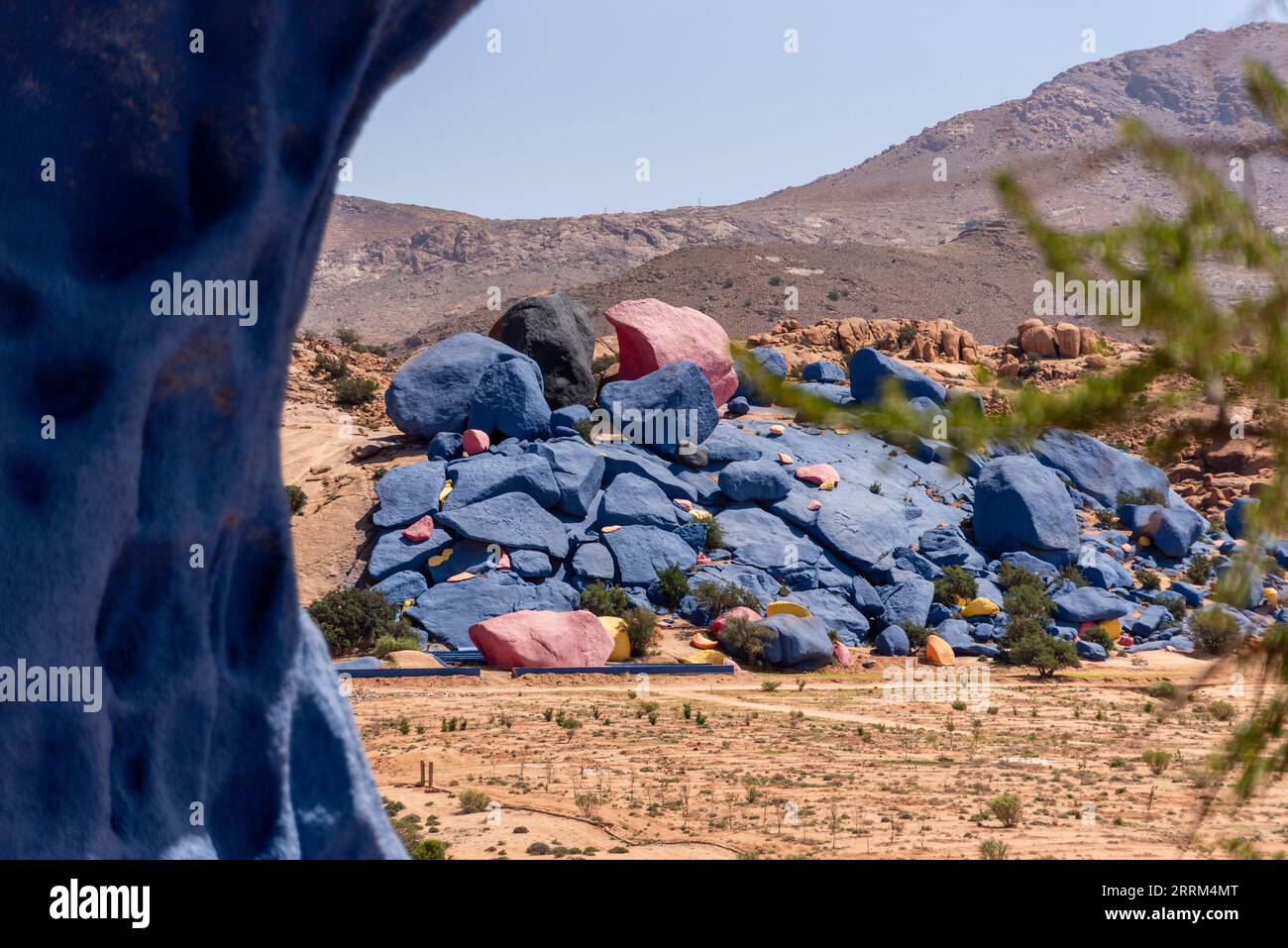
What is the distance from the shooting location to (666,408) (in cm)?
2181

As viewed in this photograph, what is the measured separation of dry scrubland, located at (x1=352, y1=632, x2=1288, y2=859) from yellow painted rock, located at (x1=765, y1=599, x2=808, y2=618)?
1.60 m

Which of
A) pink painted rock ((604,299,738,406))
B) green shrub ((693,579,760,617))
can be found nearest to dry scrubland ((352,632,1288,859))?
green shrub ((693,579,760,617))

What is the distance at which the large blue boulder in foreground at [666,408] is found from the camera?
21781 millimetres

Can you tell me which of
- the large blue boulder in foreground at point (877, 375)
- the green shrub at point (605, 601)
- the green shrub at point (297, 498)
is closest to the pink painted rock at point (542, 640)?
the green shrub at point (605, 601)

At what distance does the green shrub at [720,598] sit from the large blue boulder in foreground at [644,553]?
33.9 inches

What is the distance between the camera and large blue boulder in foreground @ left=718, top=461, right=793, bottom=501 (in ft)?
69.0

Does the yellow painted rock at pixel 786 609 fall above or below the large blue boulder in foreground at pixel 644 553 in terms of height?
below

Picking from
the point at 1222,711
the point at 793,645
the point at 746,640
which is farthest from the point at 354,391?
the point at 1222,711

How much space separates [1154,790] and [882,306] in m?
47.7

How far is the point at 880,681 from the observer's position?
16766 mm

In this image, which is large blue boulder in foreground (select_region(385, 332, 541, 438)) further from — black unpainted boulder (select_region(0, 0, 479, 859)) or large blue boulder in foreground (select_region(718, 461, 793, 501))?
black unpainted boulder (select_region(0, 0, 479, 859))

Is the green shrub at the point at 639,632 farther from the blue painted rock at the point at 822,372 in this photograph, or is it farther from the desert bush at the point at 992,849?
the blue painted rock at the point at 822,372

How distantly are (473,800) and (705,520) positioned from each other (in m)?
11.6
